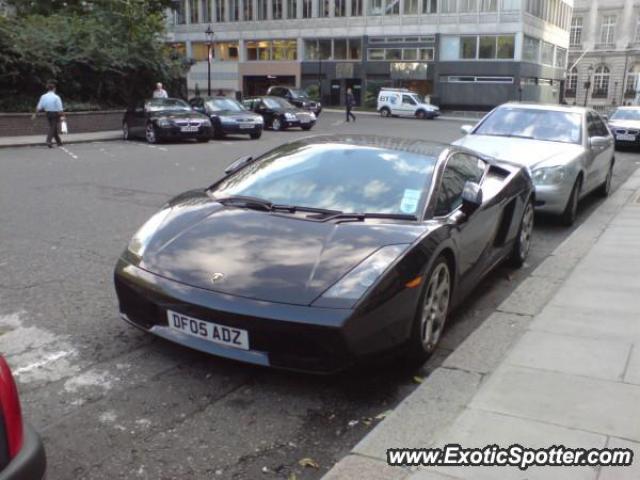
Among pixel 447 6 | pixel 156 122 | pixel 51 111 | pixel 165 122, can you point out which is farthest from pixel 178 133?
pixel 447 6

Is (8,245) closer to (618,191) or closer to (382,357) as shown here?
(382,357)

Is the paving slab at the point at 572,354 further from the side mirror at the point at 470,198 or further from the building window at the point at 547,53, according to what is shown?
the building window at the point at 547,53

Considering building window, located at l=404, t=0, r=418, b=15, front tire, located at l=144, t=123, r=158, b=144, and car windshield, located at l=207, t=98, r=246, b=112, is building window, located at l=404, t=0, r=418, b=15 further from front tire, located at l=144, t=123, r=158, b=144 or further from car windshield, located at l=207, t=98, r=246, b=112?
front tire, located at l=144, t=123, r=158, b=144

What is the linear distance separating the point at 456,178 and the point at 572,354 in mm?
1582

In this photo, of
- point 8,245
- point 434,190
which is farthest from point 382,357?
point 8,245

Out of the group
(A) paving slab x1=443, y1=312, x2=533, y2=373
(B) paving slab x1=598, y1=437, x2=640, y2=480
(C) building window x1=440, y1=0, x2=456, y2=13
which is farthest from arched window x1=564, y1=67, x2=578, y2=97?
(B) paving slab x1=598, y1=437, x2=640, y2=480

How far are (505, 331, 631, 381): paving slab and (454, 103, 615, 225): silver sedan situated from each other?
4135mm

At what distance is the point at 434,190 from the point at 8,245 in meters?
4.50

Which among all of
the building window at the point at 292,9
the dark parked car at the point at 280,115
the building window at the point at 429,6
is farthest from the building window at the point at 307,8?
the dark parked car at the point at 280,115

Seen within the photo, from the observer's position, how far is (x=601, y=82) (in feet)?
275

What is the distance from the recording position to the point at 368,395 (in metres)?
3.69

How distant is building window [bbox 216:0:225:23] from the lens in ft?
222

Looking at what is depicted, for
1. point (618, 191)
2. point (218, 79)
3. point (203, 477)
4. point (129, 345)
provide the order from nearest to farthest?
point (203, 477) < point (129, 345) < point (618, 191) < point (218, 79)

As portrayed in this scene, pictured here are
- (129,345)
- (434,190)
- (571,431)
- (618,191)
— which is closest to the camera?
(571,431)
